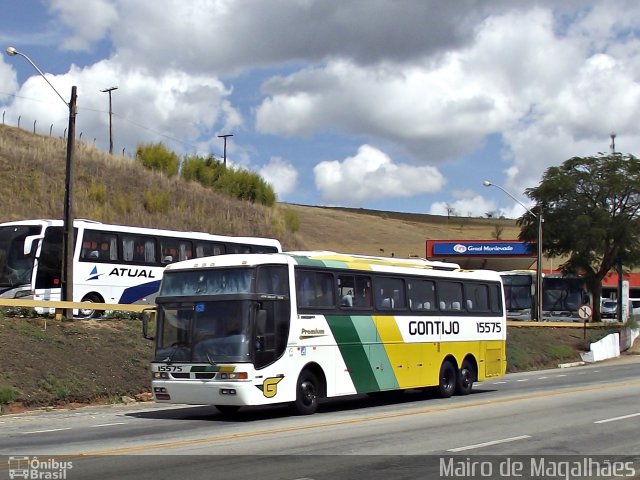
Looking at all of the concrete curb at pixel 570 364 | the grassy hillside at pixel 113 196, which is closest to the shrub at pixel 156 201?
the grassy hillside at pixel 113 196

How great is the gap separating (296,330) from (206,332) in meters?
1.76

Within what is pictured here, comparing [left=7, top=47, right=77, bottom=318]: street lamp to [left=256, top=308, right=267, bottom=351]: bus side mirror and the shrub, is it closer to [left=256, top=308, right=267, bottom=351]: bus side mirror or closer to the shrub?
[left=256, top=308, right=267, bottom=351]: bus side mirror

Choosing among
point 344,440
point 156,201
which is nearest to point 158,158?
point 156,201

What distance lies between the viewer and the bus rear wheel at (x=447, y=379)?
21891 mm

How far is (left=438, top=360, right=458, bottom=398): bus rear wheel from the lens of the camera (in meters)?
21.9

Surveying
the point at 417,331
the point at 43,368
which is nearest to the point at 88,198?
the point at 43,368

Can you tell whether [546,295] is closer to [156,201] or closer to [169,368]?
[156,201]

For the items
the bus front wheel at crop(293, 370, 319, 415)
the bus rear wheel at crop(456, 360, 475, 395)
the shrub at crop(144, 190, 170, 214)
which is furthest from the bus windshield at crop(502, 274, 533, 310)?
the bus front wheel at crop(293, 370, 319, 415)

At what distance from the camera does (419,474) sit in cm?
1056

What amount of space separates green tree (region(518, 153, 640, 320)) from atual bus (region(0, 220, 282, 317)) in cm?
2741

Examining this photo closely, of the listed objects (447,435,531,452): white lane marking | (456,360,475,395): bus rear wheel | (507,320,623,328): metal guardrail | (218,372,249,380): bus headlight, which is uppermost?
(507,320,623,328): metal guardrail

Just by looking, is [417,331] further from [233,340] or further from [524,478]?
[524,478]

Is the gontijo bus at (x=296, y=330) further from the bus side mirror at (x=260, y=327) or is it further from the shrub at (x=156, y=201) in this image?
the shrub at (x=156, y=201)

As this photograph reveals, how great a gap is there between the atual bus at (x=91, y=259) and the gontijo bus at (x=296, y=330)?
457 inches
